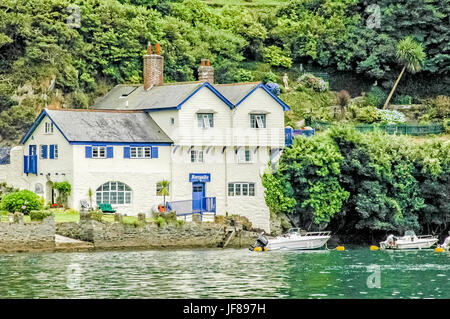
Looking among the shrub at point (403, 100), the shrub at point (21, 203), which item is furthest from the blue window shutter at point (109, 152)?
the shrub at point (403, 100)

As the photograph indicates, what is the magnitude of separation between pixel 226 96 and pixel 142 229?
46.4ft

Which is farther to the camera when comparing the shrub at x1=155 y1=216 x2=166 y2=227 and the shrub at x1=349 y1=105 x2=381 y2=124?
the shrub at x1=349 y1=105 x2=381 y2=124

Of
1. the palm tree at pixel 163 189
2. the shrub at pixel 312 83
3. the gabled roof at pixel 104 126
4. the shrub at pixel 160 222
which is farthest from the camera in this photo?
the shrub at pixel 312 83

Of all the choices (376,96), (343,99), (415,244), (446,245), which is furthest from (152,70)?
(376,96)

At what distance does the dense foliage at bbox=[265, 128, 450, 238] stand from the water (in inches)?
308

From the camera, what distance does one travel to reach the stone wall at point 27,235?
64250mm

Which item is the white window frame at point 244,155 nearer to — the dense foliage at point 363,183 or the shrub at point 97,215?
the dense foliage at point 363,183

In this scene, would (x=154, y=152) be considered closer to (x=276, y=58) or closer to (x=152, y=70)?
(x=152, y=70)

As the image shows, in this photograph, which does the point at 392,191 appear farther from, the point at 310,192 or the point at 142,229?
the point at 142,229

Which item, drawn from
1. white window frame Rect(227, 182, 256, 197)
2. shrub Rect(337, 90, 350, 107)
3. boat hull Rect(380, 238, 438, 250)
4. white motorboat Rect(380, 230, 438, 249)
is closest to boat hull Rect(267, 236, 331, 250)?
white motorboat Rect(380, 230, 438, 249)

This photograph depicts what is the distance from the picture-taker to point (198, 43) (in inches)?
3661

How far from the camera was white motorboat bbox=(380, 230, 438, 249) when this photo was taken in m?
73.2

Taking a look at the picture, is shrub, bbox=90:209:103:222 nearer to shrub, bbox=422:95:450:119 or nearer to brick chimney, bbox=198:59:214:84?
brick chimney, bbox=198:59:214:84

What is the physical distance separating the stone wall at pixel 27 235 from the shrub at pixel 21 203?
3637 mm
